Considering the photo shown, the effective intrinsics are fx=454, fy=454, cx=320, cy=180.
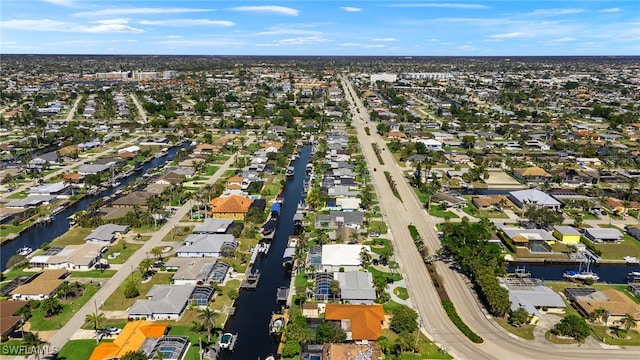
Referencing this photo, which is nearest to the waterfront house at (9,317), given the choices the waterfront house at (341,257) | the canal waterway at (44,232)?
the canal waterway at (44,232)

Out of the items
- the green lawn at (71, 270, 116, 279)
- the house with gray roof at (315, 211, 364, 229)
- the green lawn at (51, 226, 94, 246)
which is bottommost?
the green lawn at (71, 270, 116, 279)

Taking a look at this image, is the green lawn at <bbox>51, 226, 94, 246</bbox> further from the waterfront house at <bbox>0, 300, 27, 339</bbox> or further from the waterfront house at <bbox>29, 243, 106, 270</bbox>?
the waterfront house at <bbox>0, 300, 27, 339</bbox>

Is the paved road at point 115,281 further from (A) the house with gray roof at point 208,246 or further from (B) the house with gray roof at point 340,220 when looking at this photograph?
(B) the house with gray roof at point 340,220

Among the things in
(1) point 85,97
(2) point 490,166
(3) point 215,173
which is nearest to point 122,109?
(1) point 85,97

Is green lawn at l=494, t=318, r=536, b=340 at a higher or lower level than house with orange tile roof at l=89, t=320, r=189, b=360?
lower

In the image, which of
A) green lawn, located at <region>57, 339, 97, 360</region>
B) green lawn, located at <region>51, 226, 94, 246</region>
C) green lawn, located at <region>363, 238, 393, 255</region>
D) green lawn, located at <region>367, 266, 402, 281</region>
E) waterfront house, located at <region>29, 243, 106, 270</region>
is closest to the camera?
green lawn, located at <region>57, 339, 97, 360</region>

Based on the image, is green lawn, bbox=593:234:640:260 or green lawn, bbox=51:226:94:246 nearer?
green lawn, bbox=593:234:640:260

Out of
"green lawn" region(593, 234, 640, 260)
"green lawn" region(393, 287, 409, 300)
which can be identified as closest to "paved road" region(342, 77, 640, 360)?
"green lawn" region(393, 287, 409, 300)
